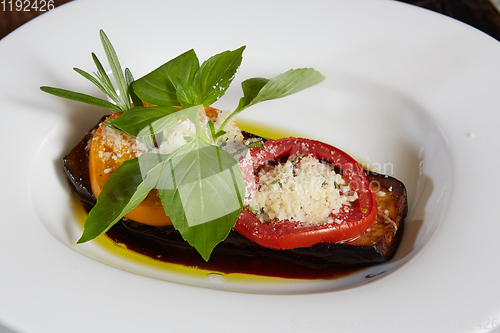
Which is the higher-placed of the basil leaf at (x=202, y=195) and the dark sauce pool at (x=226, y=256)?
the basil leaf at (x=202, y=195)

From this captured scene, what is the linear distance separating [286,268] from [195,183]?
0.60 metres

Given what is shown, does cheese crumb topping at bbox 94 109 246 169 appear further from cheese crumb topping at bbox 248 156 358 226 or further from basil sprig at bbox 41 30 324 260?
cheese crumb topping at bbox 248 156 358 226

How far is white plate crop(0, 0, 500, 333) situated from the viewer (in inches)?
56.1

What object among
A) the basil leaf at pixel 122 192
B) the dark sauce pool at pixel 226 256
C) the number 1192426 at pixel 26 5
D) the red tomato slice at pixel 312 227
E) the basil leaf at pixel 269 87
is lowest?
the dark sauce pool at pixel 226 256

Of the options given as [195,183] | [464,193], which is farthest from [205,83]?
[464,193]

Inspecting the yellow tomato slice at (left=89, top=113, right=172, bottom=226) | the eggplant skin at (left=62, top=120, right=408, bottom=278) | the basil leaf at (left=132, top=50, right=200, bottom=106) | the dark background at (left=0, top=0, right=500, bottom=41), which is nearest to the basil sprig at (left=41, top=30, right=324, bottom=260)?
the basil leaf at (left=132, top=50, right=200, bottom=106)

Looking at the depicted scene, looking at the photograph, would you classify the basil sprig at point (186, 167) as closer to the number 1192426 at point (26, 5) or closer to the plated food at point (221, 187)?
the plated food at point (221, 187)

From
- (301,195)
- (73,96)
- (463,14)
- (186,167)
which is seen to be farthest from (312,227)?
(463,14)

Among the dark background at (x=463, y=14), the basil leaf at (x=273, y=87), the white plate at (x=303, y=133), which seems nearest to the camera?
the white plate at (x=303, y=133)

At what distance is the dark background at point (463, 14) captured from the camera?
292 centimetres

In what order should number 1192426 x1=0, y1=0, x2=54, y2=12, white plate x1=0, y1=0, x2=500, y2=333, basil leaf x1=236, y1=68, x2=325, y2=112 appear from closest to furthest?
white plate x1=0, y1=0, x2=500, y2=333 → basil leaf x1=236, y1=68, x2=325, y2=112 → number 1192426 x1=0, y1=0, x2=54, y2=12

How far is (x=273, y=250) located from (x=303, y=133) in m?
0.92

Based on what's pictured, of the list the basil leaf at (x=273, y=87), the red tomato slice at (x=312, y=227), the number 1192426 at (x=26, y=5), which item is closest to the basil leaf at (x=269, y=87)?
the basil leaf at (x=273, y=87)

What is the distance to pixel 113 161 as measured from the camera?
1.95 metres
